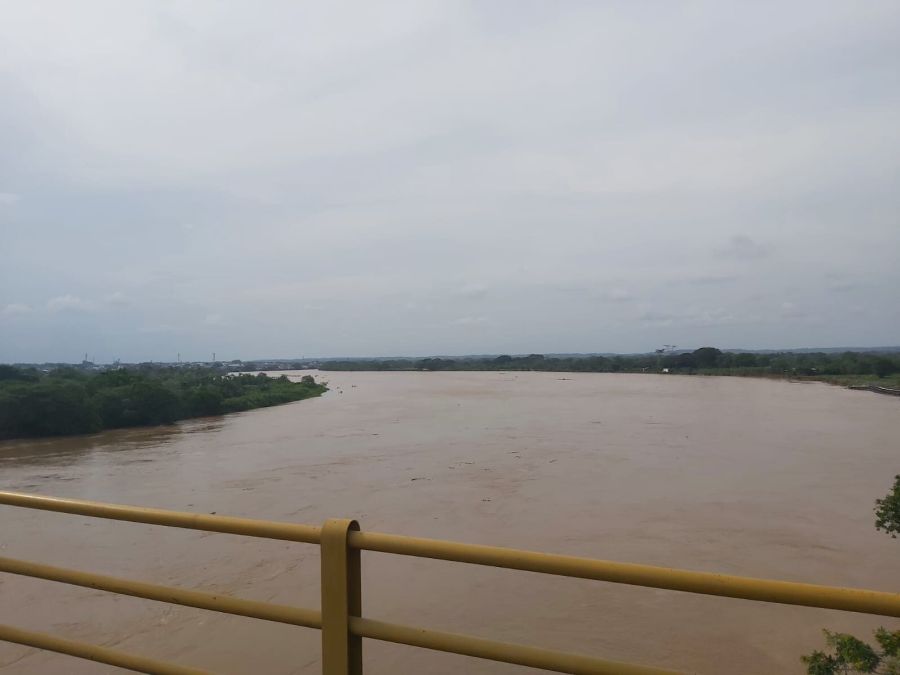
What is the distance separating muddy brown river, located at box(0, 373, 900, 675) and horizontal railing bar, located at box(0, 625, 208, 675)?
3728mm

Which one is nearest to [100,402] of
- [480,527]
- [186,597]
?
[480,527]

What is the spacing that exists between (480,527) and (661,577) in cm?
785

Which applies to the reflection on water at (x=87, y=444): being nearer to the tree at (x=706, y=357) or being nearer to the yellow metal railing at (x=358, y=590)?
the yellow metal railing at (x=358, y=590)

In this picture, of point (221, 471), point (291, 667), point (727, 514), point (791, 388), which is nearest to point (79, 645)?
point (291, 667)

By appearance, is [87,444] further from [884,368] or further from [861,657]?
[884,368]

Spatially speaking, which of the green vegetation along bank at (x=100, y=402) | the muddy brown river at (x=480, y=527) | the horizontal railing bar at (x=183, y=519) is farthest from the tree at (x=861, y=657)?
the green vegetation along bank at (x=100, y=402)

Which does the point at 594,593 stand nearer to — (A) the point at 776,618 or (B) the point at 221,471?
(A) the point at 776,618

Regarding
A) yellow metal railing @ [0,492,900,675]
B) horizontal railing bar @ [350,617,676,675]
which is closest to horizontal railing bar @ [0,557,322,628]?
yellow metal railing @ [0,492,900,675]

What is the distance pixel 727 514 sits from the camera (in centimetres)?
931

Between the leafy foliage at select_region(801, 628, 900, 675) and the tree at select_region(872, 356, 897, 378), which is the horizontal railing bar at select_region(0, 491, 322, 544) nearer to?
the leafy foliage at select_region(801, 628, 900, 675)

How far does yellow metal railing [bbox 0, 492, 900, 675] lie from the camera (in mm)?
1021

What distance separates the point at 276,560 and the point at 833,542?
6.51 metres

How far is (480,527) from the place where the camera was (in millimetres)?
8633

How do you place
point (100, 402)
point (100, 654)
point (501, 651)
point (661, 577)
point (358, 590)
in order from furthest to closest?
point (100, 402) < point (100, 654) < point (358, 590) < point (501, 651) < point (661, 577)
